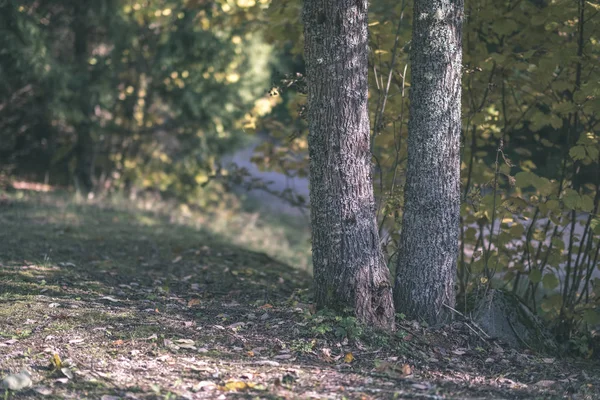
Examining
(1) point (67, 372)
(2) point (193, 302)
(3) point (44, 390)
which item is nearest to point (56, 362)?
(1) point (67, 372)

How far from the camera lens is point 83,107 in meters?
10.2

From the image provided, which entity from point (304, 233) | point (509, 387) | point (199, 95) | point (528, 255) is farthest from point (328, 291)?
point (304, 233)

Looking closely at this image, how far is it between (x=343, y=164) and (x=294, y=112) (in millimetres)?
1978

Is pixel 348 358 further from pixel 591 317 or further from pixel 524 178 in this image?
pixel 591 317

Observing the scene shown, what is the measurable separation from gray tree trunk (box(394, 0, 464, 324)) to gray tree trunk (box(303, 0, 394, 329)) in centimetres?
25

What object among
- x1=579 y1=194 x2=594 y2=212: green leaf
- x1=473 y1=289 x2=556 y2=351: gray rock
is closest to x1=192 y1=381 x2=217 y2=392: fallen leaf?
x1=473 y1=289 x2=556 y2=351: gray rock

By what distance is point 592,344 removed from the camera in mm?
5172

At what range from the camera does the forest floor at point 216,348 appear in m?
3.43

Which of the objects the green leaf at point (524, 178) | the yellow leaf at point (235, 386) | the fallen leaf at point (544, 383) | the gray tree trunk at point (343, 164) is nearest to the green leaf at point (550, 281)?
the green leaf at point (524, 178)

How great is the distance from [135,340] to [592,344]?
11.2 ft

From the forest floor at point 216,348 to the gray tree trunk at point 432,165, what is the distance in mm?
264

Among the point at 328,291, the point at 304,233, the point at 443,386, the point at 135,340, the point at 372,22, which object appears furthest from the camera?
the point at 304,233

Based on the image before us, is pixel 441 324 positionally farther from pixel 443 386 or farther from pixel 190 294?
pixel 190 294

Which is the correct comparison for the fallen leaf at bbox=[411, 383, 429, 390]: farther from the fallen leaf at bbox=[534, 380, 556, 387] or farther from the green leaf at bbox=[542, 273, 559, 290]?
the green leaf at bbox=[542, 273, 559, 290]
